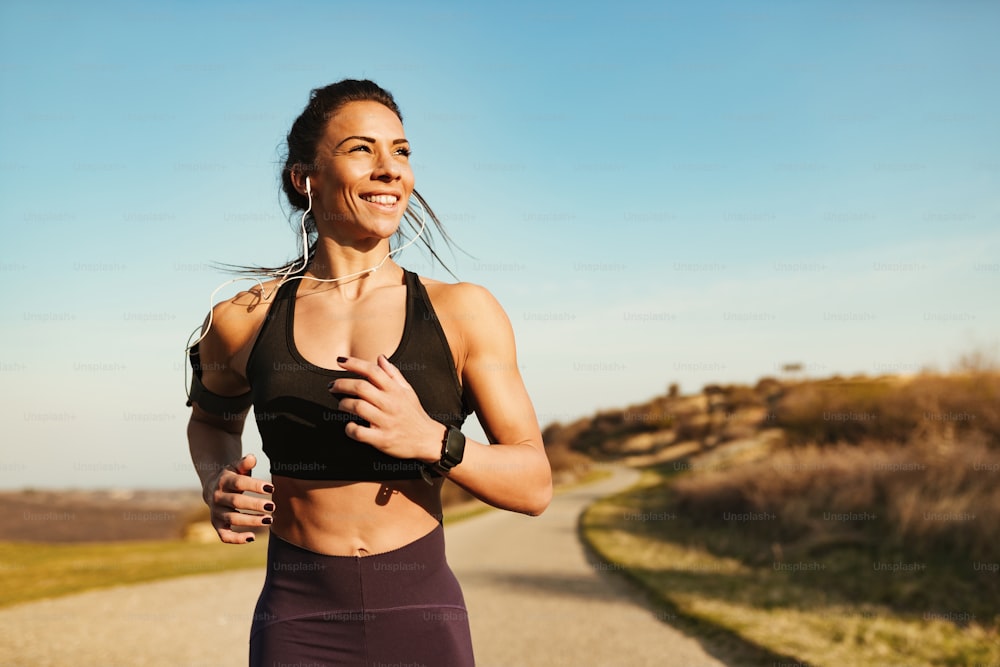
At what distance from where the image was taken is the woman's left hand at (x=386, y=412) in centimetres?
155

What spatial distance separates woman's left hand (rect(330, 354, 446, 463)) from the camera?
A: 1.55m

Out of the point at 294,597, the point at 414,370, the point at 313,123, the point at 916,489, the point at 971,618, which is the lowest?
the point at 971,618

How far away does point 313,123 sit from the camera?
226cm

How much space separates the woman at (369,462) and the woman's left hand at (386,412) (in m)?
0.05

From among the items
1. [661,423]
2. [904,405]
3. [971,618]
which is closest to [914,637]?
[971,618]

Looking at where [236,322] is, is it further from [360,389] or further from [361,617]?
[361,617]

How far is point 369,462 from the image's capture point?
6.16ft

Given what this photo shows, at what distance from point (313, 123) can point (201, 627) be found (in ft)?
28.2

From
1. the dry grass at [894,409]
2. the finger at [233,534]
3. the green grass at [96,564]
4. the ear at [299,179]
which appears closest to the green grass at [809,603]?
the dry grass at [894,409]

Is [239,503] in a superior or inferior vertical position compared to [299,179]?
inferior

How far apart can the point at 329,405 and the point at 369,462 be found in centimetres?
18

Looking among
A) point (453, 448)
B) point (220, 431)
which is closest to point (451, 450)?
point (453, 448)

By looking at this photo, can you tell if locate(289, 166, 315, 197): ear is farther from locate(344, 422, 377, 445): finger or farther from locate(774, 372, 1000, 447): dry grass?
locate(774, 372, 1000, 447): dry grass

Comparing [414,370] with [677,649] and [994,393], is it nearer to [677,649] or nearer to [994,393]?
[677,649]
